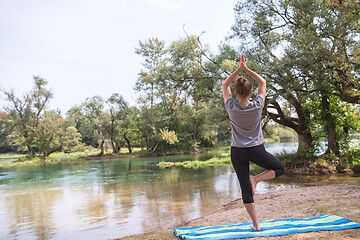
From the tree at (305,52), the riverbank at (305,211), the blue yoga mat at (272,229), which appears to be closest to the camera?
the riverbank at (305,211)

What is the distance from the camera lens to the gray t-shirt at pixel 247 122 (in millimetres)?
3691

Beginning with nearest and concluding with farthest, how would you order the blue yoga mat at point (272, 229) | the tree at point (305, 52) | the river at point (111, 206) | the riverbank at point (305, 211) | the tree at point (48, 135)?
the riverbank at point (305, 211)
the blue yoga mat at point (272, 229)
the river at point (111, 206)
the tree at point (305, 52)
the tree at point (48, 135)

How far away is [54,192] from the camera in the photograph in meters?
13.8

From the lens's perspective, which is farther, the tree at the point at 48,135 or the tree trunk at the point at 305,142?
the tree at the point at 48,135

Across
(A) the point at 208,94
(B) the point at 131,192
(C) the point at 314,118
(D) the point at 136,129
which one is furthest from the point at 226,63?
(D) the point at 136,129

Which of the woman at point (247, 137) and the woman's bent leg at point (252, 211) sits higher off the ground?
the woman at point (247, 137)

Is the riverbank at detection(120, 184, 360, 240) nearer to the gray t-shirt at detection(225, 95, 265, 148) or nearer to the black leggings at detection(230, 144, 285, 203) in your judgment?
the black leggings at detection(230, 144, 285, 203)

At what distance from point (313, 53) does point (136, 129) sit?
120 ft

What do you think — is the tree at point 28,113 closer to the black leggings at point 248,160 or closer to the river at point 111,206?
the river at point 111,206

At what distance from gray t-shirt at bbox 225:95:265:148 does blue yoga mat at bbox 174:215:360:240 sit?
127 cm

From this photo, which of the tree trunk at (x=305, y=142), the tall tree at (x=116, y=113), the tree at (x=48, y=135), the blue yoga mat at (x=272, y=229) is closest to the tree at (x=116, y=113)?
the tall tree at (x=116, y=113)

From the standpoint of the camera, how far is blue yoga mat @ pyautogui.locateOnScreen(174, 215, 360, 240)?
3.80m

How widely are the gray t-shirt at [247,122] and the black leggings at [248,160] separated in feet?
0.28

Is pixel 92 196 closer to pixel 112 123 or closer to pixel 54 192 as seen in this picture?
pixel 54 192
